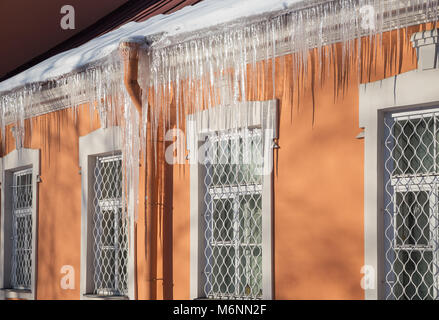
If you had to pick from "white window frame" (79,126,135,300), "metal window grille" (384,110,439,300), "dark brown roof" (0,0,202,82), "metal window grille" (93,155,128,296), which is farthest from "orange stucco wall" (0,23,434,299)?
"dark brown roof" (0,0,202,82)

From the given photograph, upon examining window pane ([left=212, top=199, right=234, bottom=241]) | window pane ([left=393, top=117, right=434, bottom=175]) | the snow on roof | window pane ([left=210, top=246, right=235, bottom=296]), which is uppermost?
the snow on roof

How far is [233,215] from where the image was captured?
20.3 ft

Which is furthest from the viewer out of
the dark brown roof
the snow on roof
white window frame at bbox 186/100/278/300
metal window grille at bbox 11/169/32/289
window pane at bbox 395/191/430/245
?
metal window grille at bbox 11/169/32/289

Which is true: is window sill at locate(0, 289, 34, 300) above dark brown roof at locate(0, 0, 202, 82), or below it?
below

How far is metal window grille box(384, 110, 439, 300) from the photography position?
4.84 meters

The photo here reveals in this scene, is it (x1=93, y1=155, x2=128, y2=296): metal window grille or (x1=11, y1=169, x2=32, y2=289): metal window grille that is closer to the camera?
(x1=93, y1=155, x2=128, y2=296): metal window grille

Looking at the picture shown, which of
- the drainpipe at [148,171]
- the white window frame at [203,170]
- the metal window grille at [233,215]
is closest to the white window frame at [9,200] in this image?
the drainpipe at [148,171]

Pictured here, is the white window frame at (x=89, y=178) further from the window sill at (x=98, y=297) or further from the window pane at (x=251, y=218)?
the window pane at (x=251, y=218)

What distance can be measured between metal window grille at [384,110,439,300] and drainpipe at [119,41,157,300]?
2.34 meters

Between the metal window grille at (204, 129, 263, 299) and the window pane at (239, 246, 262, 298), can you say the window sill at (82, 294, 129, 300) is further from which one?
the window pane at (239, 246, 262, 298)

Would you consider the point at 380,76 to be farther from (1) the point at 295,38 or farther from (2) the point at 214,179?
(2) the point at 214,179

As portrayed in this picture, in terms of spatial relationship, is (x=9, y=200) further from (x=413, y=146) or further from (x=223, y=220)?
(x=413, y=146)

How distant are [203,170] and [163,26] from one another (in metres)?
1.27

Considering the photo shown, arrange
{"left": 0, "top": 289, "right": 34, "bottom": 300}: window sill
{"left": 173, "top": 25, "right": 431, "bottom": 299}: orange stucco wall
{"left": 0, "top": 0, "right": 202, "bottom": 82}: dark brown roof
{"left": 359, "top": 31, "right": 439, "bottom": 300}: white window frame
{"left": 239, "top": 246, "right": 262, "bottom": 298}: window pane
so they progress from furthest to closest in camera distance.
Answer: {"left": 0, "top": 289, "right": 34, "bottom": 300}: window sill → {"left": 0, "top": 0, "right": 202, "bottom": 82}: dark brown roof → {"left": 239, "top": 246, "right": 262, "bottom": 298}: window pane → {"left": 173, "top": 25, "right": 431, "bottom": 299}: orange stucco wall → {"left": 359, "top": 31, "right": 439, "bottom": 300}: white window frame
